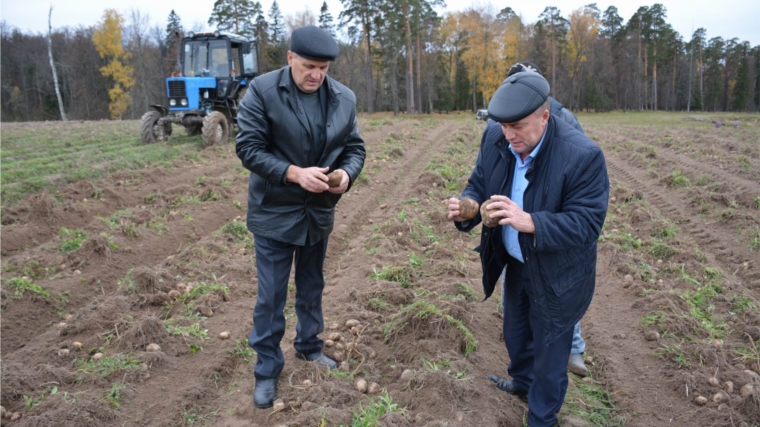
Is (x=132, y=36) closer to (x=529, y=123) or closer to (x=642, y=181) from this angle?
(x=642, y=181)

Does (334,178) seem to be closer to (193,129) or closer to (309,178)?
(309,178)

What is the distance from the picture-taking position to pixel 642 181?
410 inches

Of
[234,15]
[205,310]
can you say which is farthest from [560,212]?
[234,15]

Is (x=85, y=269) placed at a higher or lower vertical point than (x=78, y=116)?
lower

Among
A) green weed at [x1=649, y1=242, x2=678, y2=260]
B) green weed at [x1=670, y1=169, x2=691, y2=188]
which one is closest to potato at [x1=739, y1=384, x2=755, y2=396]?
green weed at [x1=649, y1=242, x2=678, y2=260]

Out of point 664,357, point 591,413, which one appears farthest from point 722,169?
point 591,413

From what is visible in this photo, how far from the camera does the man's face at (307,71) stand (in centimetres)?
287

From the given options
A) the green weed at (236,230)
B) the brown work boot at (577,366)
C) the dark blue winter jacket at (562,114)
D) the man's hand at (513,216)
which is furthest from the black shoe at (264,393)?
the green weed at (236,230)

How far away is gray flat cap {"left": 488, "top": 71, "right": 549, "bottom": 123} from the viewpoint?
92.8 inches

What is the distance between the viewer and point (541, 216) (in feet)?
7.75

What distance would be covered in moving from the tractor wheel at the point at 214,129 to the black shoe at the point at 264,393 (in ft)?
36.3

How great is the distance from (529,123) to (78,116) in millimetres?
55905

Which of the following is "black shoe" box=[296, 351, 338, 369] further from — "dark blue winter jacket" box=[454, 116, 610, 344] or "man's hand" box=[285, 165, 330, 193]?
"dark blue winter jacket" box=[454, 116, 610, 344]

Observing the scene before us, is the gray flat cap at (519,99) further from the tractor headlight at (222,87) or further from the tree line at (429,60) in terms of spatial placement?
the tree line at (429,60)
